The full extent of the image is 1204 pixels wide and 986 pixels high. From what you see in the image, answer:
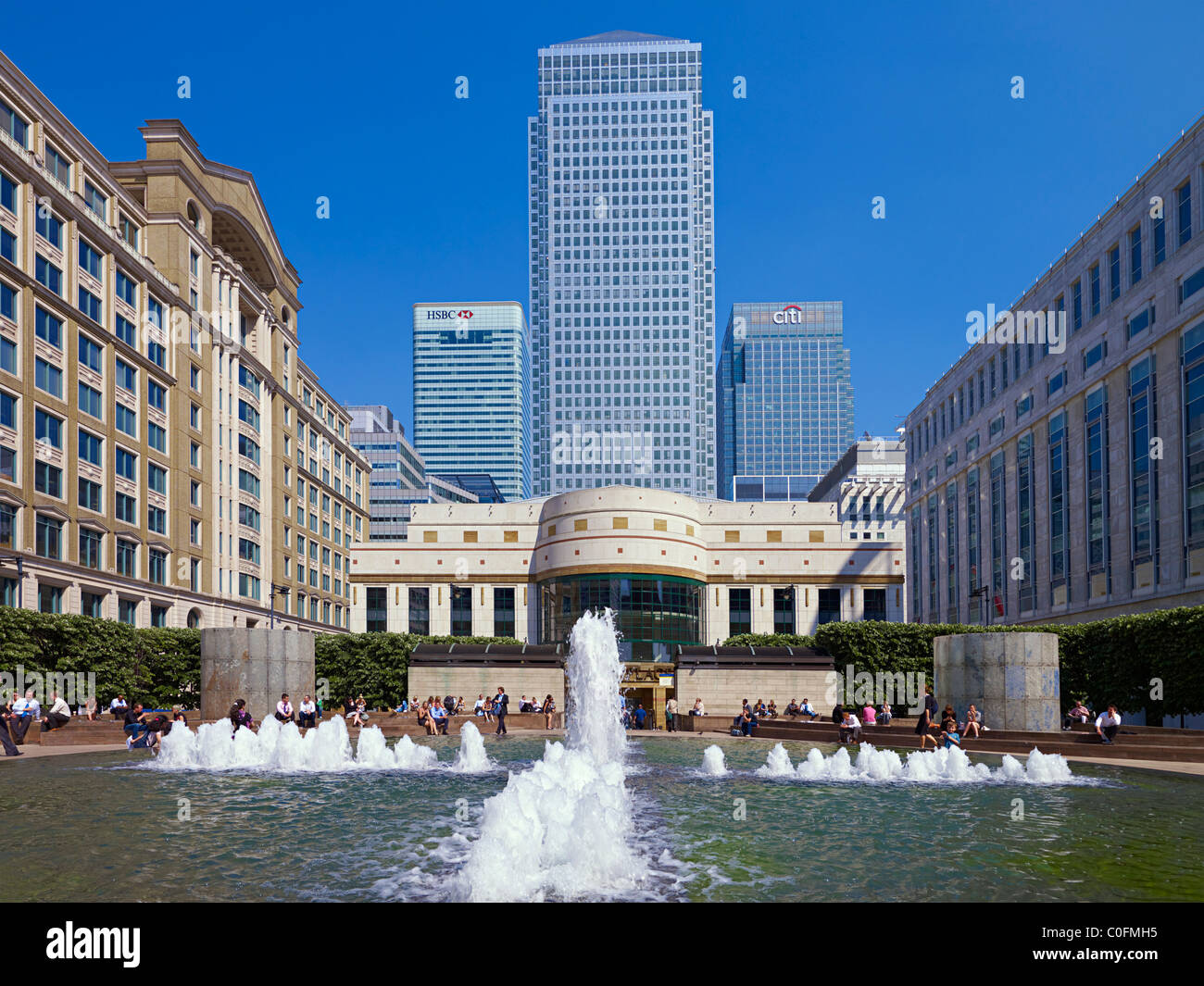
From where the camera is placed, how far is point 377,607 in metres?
89.1

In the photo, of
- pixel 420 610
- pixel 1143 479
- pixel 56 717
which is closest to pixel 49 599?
pixel 56 717

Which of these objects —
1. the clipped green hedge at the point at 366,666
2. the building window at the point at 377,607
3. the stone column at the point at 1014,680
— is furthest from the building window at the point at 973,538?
the building window at the point at 377,607

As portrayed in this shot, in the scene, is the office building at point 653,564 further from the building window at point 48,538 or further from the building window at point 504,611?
the building window at point 48,538

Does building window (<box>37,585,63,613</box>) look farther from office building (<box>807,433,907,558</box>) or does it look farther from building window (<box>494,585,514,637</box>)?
office building (<box>807,433,907,558</box>)

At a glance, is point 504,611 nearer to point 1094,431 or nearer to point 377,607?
point 377,607

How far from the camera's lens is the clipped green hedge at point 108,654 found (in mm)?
38688

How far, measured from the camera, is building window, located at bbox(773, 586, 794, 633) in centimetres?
8638

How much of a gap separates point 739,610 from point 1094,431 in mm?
36099

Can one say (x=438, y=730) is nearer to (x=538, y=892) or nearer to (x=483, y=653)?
(x=483, y=653)

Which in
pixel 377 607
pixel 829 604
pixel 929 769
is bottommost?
pixel 929 769

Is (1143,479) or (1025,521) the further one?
(1025,521)

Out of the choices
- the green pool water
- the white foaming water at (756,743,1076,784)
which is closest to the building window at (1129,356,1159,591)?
the white foaming water at (756,743,1076,784)

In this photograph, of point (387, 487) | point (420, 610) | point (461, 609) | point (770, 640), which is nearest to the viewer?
point (770, 640)

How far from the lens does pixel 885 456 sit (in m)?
174
